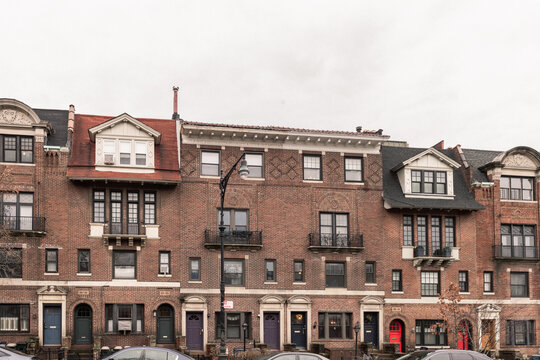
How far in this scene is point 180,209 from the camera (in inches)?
1550

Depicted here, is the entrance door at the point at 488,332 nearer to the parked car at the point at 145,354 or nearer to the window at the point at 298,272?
the window at the point at 298,272

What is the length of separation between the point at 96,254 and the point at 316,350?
14392 millimetres

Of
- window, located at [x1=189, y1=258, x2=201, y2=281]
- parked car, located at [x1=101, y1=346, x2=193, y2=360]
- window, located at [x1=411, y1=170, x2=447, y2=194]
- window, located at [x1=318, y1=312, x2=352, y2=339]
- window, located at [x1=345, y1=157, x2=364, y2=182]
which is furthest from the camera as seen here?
window, located at [x1=411, y1=170, x2=447, y2=194]

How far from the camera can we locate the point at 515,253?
44250 mm

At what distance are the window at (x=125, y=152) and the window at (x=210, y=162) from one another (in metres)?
3.56

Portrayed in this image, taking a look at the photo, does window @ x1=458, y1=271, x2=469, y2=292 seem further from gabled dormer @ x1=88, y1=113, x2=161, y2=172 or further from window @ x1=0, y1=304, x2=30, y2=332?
window @ x1=0, y1=304, x2=30, y2=332

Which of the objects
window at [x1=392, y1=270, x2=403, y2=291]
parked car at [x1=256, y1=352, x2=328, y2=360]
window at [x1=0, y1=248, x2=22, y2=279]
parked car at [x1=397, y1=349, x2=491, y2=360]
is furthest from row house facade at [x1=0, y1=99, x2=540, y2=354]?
parked car at [x1=397, y1=349, x2=491, y2=360]

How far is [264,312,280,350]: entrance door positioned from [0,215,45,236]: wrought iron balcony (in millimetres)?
14390

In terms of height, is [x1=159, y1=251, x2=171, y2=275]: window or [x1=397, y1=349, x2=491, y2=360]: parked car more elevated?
[x1=159, y1=251, x2=171, y2=275]: window

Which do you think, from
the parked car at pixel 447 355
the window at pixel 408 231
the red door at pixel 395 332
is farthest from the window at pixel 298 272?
the parked car at pixel 447 355

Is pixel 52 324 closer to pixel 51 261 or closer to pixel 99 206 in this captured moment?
pixel 51 261

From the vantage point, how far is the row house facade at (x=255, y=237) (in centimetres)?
3744

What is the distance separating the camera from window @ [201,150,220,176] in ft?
133

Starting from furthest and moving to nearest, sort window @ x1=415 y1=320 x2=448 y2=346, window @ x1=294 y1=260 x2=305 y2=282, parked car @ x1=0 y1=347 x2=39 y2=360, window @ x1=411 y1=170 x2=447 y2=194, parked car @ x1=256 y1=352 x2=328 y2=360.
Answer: window @ x1=411 y1=170 x2=447 y2=194, window @ x1=415 y1=320 x2=448 y2=346, window @ x1=294 y1=260 x2=305 y2=282, parked car @ x1=256 y1=352 x2=328 y2=360, parked car @ x1=0 y1=347 x2=39 y2=360
